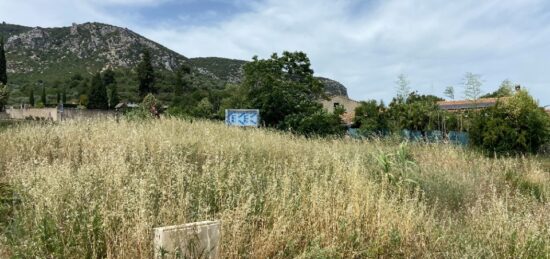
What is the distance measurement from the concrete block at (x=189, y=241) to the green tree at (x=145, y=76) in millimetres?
77125

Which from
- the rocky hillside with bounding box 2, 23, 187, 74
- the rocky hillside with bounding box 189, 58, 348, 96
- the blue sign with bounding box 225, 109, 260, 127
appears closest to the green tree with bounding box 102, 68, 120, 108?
the rocky hillside with bounding box 2, 23, 187, 74

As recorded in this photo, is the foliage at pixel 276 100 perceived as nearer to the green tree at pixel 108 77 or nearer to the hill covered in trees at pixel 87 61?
the hill covered in trees at pixel 87 61

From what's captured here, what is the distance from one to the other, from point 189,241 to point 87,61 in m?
106

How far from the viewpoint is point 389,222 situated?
13.4ft

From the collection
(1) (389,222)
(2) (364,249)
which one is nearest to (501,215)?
(1) (389,222)

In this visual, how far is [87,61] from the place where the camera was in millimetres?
100188

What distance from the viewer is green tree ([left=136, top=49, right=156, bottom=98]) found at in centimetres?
7769

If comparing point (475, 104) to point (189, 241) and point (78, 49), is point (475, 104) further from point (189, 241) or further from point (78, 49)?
point (78, 49)

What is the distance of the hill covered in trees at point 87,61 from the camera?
88.2m

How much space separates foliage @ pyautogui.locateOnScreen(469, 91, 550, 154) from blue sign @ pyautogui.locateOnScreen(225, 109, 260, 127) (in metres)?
6.46

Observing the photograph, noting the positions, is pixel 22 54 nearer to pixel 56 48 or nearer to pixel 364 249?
pixel 56 48

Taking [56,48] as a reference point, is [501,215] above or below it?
below

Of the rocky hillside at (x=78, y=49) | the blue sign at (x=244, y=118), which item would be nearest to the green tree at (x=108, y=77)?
the rocky hillside at (x=78, y=49)

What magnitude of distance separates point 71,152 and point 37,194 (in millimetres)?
3241
